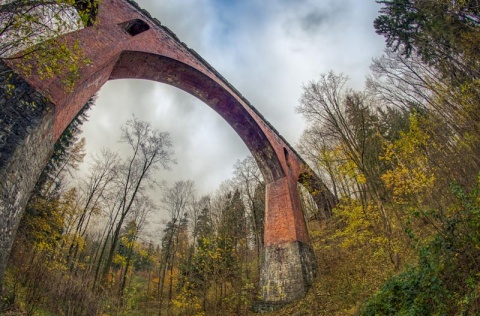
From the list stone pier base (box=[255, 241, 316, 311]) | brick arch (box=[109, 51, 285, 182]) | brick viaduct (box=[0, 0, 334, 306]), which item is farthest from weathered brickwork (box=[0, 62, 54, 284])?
stone pier base (box=[255, 241, 316, 311])

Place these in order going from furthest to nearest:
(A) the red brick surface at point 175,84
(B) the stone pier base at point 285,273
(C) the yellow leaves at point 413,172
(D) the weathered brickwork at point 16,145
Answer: (B) the stone pier base at point 285,273, (C) the yellow leaves at point 413,172, (A) the red brick surface at point 175,84, (D) the weathered brickwork at point 16,145

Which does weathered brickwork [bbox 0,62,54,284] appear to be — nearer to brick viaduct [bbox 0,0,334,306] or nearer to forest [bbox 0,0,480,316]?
brick viaduct [bbox 0,0,334,306]

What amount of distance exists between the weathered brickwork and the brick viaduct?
1 centimetres

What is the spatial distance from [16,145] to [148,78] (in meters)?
5.91

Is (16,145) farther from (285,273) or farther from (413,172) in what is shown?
(413,172)

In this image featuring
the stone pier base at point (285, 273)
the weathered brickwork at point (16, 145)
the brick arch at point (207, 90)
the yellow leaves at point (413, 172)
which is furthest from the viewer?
the stone pier base at point (285, 273)

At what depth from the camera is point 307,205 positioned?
1867cm

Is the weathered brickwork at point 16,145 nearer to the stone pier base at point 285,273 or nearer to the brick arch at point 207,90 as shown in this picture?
the brick arch at point 207,90

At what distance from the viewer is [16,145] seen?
4.20m

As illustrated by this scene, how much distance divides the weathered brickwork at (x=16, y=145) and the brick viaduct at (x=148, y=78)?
1 centimetres

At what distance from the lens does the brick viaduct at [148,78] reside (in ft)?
14.1

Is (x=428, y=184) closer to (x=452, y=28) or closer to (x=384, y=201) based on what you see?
(x=384, y=201)

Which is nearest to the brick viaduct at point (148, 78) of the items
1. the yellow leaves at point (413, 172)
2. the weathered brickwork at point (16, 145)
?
the weathered brickwork at point (16, 145)

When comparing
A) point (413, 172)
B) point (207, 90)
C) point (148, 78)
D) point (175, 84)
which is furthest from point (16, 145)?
point (413, 172)
